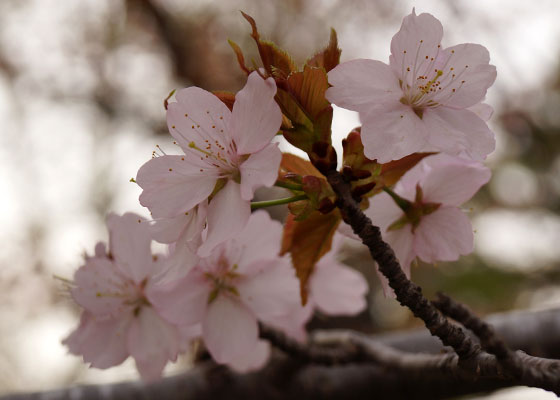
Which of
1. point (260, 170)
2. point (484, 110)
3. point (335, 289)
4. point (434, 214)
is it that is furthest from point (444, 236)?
point (335, 289)

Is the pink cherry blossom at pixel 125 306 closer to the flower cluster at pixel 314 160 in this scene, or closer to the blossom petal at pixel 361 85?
the flower cluster at pixel 314 160

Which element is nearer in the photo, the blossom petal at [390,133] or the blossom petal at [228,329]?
the blossom petal at [390,133]

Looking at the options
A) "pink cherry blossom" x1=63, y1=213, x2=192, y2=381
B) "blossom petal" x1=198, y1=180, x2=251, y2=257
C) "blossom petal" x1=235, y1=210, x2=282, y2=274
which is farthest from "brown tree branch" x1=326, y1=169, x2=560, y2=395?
"pink cherry blossom" x1=63, y1=213, x2=192, y2=381

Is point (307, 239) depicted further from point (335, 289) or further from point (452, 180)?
point (335, 289)

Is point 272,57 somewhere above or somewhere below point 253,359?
above

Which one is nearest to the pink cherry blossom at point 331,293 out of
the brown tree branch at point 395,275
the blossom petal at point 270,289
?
the blossom petal at point 270,289

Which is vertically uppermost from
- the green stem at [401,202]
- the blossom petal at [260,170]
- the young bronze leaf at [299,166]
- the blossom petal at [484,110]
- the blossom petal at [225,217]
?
the blossom petal at [484,110]

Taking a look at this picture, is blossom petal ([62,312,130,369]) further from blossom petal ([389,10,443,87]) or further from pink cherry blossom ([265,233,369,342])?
blossom petal ([389,10,443,87])
